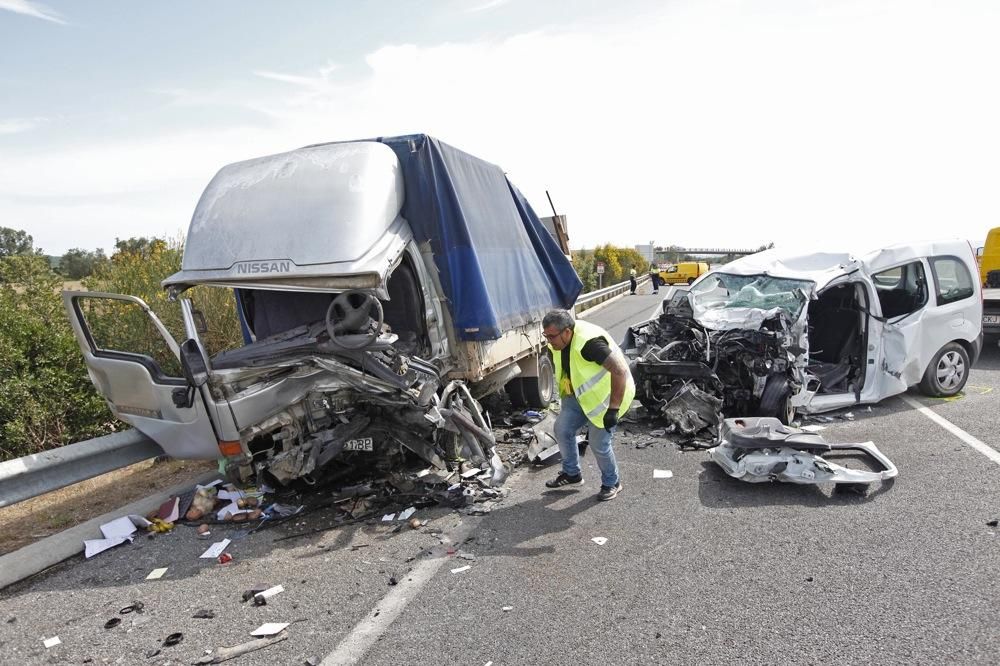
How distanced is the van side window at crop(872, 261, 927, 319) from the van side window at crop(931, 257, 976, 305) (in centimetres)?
18

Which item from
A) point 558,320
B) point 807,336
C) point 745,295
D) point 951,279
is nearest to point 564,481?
point 558,320

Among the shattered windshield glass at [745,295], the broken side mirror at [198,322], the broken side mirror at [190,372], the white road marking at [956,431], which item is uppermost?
the broken side mirror at [198,322]

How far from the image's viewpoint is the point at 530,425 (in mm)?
7316

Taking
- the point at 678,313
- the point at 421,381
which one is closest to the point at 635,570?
the point at 421,381

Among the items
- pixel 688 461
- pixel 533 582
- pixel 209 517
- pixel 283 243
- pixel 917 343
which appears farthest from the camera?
pixel 917 343

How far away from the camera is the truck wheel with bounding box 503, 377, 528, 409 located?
7.78 metres

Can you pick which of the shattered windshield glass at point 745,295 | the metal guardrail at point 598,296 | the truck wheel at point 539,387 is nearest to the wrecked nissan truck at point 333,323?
the truck wheel at point 539,387

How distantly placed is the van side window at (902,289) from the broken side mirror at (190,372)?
7.11 meters

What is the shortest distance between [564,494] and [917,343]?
16.0 feet

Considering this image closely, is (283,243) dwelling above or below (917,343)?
above

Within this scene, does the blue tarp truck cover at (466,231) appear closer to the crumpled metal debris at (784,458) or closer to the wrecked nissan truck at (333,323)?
the wrecked nissan truck at (333,323)

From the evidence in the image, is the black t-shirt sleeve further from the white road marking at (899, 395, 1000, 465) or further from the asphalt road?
the white road marking at (899, 395, 1000, 465)

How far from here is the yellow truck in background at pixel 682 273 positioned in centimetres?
3972

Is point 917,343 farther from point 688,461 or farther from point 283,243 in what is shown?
point 283,243
